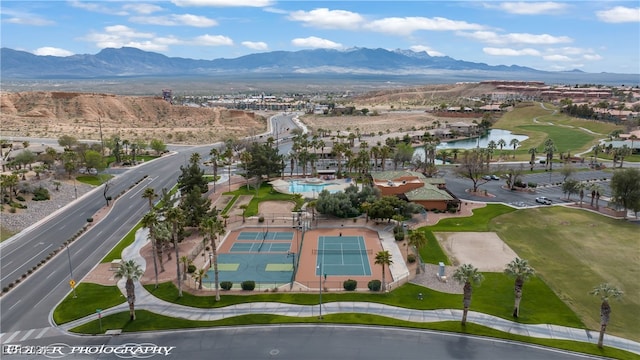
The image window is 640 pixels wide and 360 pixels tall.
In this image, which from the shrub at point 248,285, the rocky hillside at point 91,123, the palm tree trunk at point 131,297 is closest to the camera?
the palm tree trunk at point 131,297

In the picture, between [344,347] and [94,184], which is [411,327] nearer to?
[344,347]

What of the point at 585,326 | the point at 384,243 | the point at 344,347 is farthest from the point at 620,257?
the point at 344,347

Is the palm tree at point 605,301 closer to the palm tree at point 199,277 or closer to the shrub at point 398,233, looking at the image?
the shrub at point 398,233

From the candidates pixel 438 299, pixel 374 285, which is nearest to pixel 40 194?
pixel 374 285

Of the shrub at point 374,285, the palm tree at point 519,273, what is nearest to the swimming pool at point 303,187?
the shrub at point 374,285

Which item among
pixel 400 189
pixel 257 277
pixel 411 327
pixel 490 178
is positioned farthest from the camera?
pixel 490 178

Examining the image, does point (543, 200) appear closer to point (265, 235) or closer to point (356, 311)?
point (265, 235)
